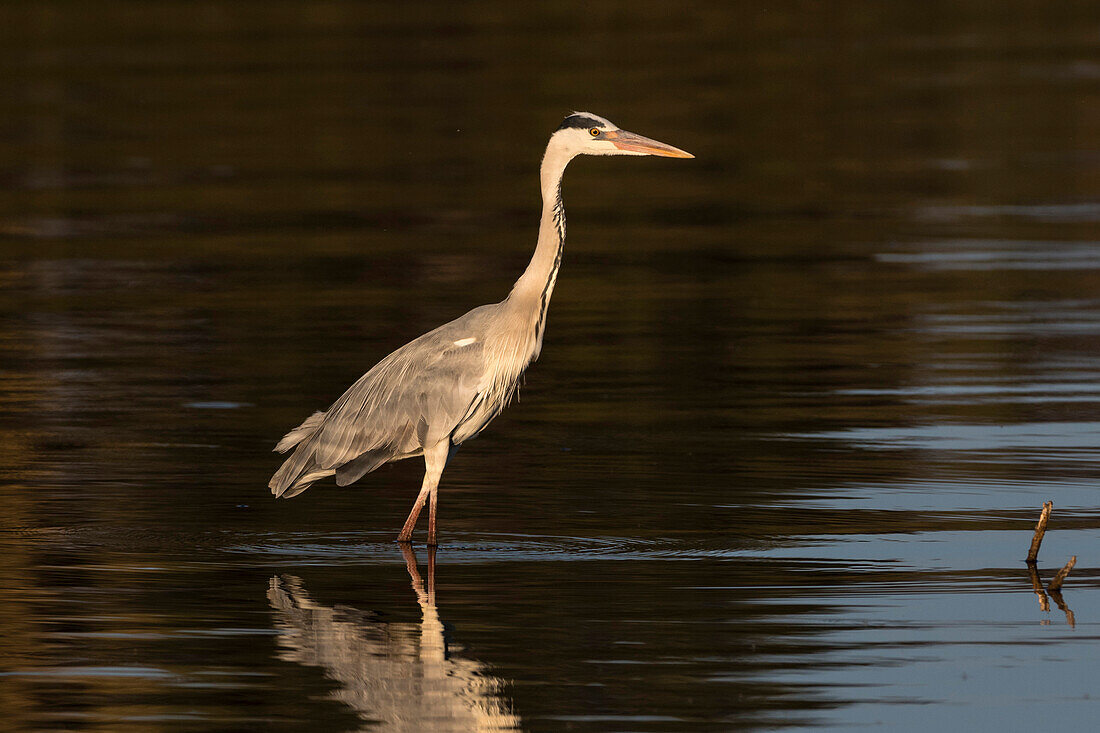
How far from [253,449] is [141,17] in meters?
46.7

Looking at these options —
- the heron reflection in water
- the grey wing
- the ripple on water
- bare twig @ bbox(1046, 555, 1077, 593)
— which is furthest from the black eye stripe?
bare twig @ bbox(1046, 555, 1077, 593)

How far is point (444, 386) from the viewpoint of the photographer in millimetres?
12984

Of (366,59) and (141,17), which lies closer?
(366,59)

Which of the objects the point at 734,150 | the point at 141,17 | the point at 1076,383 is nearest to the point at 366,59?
the point at 141,17

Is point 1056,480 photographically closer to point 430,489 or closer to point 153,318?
point 430,489

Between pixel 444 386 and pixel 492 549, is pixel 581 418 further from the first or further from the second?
pixel 492 549

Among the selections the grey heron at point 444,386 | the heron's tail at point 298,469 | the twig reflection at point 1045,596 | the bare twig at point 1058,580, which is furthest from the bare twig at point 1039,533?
the heron's tail at point 298,469

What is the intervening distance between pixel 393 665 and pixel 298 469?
336cm

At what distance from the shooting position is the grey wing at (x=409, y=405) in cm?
1298

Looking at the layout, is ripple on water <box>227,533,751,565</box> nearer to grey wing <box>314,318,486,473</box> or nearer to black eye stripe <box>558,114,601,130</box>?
grey wing <box>314,318,486,473</box>

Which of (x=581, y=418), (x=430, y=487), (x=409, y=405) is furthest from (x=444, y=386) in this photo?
(x=581, y=418)

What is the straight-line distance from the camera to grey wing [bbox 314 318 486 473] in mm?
12977

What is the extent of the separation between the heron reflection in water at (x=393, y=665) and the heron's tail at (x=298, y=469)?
1.59 meters

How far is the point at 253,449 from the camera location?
604 inches
